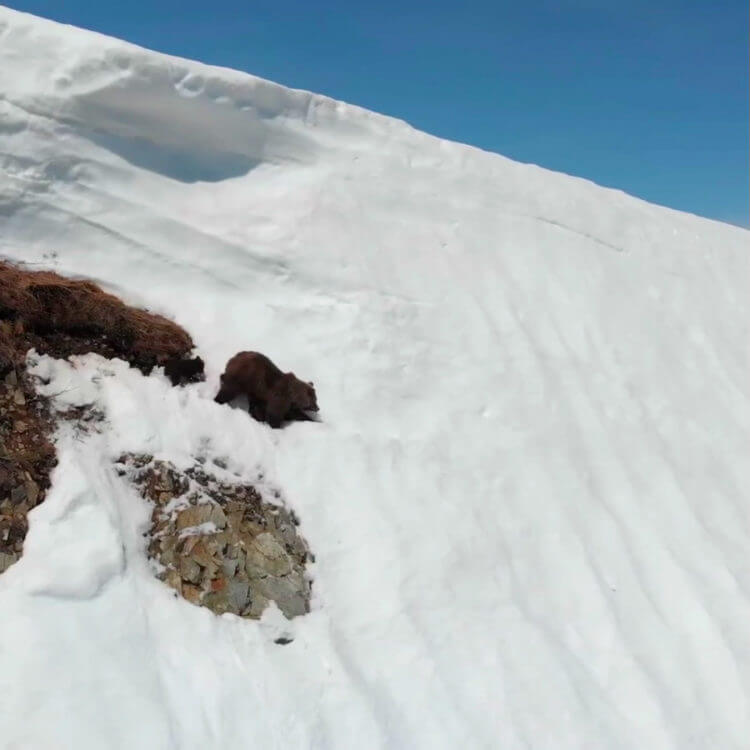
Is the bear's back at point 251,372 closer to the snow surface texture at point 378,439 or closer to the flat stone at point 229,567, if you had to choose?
the snow surface texture at point 378,439

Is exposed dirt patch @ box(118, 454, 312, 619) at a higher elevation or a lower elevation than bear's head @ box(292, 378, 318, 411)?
lower

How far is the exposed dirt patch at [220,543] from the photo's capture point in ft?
15.0

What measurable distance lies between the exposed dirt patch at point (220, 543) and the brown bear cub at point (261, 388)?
82 centimetres

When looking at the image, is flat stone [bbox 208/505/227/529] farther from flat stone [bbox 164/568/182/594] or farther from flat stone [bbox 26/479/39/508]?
flat stone [bbox 26/479/39/508]

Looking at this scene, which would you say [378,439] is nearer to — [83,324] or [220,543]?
[220,543]

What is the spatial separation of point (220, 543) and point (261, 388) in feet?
5.00

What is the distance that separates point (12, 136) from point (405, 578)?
5.35 metres

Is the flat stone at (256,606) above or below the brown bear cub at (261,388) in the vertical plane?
below

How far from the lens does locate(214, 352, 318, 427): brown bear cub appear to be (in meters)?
5.92

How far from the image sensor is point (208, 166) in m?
8.41

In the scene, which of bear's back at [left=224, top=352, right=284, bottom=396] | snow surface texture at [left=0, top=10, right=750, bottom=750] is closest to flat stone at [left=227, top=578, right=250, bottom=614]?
snow surface texture at [left=0, top=10, right=750, bottom=750]

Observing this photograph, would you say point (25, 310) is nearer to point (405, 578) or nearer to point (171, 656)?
point (171, 656)

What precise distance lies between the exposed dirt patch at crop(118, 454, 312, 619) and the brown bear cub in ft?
2.69

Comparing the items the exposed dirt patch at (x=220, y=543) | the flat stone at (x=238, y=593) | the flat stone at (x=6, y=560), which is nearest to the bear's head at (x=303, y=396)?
the exposed dirt patch at (x=220, y=543)
